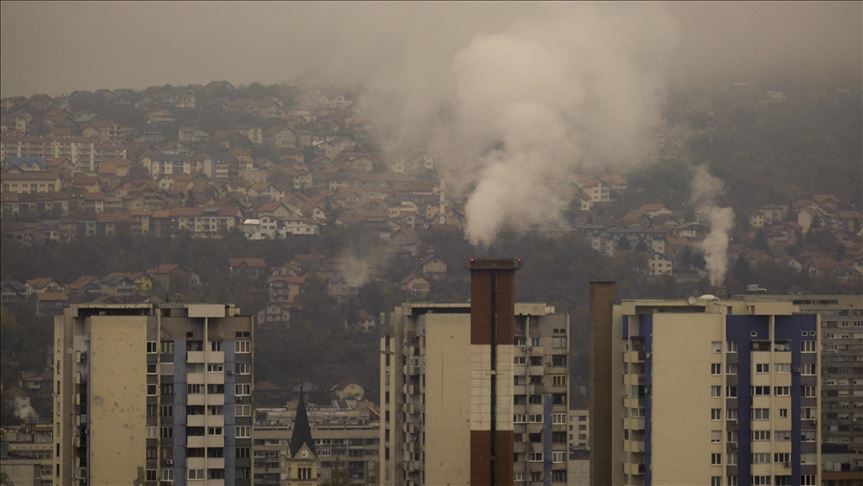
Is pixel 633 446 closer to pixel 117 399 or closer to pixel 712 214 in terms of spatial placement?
pixel 117 399

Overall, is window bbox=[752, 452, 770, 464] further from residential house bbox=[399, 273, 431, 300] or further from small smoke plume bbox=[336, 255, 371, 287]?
small smoke plume bbox=[336, 255, 371, 287]

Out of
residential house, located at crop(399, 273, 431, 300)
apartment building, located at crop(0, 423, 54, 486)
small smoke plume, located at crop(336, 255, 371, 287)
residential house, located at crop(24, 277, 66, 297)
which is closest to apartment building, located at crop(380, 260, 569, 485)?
apartment building, located at crop(0, 423, 54, 486)

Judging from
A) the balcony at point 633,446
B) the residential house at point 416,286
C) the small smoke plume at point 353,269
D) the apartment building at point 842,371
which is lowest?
the balcony at point 633,446

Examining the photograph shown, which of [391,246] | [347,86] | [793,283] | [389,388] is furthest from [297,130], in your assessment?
[389,388]

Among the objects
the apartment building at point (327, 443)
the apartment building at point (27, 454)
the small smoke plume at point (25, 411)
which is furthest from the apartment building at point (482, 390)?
the small smoke plume at point (25, 411)

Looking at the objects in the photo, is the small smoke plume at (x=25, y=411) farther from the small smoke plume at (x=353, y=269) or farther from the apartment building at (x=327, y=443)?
the small smoke plume at (x=353, y=269)

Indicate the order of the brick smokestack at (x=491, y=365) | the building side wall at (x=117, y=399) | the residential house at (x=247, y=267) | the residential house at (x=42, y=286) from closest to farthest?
1. the building side wall at (x=117, y=399)
2. the brick smokestack at (x=491, y=365)
3. the residential house at (x=42, y=286)
4. the residential house at (x=247, y=267)

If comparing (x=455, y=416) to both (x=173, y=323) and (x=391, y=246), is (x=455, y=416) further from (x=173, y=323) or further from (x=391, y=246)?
(x=391, y=246)
